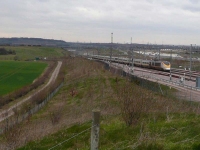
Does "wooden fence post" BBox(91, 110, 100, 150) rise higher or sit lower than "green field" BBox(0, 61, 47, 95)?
higher

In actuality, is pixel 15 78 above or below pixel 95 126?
below

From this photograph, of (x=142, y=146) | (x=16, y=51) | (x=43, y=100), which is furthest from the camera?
(x=16, y=51)

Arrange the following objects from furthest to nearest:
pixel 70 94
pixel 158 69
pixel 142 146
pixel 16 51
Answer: pixel 16 51
pixel 158 69
pixel 70 94
pixel 142 146

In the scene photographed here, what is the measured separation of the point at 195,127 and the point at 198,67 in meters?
51.3

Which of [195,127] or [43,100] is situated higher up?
[195,127]

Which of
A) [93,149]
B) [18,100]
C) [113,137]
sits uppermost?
[93,149]

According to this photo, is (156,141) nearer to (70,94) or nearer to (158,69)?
(70,94)

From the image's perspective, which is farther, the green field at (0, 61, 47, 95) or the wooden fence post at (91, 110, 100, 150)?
the green field at (0, 61, 47, 95)

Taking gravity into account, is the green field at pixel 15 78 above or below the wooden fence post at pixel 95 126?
below

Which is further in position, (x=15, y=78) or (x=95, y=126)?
(x=15, y=78)

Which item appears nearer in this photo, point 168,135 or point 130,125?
point 168,135

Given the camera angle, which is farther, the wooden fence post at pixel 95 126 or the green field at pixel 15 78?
the green field at pixel 15 78

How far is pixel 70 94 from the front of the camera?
42.7 metres

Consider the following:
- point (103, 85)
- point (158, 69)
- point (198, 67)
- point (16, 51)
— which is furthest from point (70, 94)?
point (16, 51)
